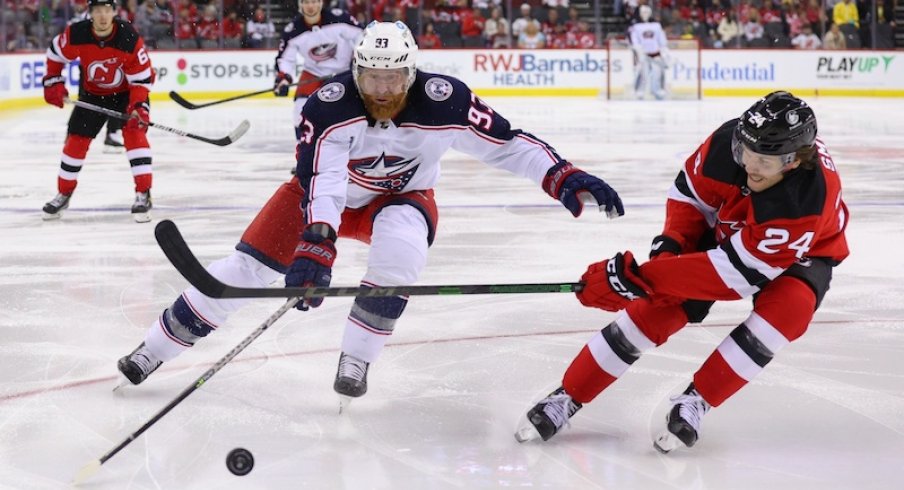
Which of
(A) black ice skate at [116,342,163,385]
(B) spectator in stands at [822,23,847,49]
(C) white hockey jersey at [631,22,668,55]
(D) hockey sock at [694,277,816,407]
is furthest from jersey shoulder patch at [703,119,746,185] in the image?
(B) spectator in stands at [822,23,847,49]

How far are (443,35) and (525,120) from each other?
3894 mm

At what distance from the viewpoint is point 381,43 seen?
2795 millimetres

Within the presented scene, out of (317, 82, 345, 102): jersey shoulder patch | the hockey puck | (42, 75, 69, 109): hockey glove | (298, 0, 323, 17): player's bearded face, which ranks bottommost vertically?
the hockey puck

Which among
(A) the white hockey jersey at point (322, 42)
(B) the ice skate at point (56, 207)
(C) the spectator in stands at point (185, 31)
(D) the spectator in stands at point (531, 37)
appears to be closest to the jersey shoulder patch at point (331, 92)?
(B) the ice skate at point (56, 207)

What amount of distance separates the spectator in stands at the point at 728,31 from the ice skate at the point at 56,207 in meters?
11.0

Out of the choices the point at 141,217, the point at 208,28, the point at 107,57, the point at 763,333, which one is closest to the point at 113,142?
the point at 107,57

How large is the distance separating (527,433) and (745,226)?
2.12ft

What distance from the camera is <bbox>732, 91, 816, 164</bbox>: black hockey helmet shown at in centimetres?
248

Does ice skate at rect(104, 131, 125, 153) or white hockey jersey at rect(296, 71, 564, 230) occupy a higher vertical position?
white hockey jersey at rect(296, 71, 564, 230)

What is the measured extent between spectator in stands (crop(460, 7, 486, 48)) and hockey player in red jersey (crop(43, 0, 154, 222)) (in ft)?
31.2

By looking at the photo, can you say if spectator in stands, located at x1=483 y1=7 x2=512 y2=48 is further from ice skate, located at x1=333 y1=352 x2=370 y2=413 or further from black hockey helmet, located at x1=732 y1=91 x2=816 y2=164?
black hockey helmet, located at x1=732 y1=91 x2=816 y2=164

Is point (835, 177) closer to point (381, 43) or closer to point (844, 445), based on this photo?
point (844, 445)

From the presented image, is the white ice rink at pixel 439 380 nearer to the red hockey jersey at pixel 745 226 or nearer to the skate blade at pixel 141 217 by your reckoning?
the skate blade at pixel 141 217

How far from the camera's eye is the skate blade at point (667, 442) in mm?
2678
